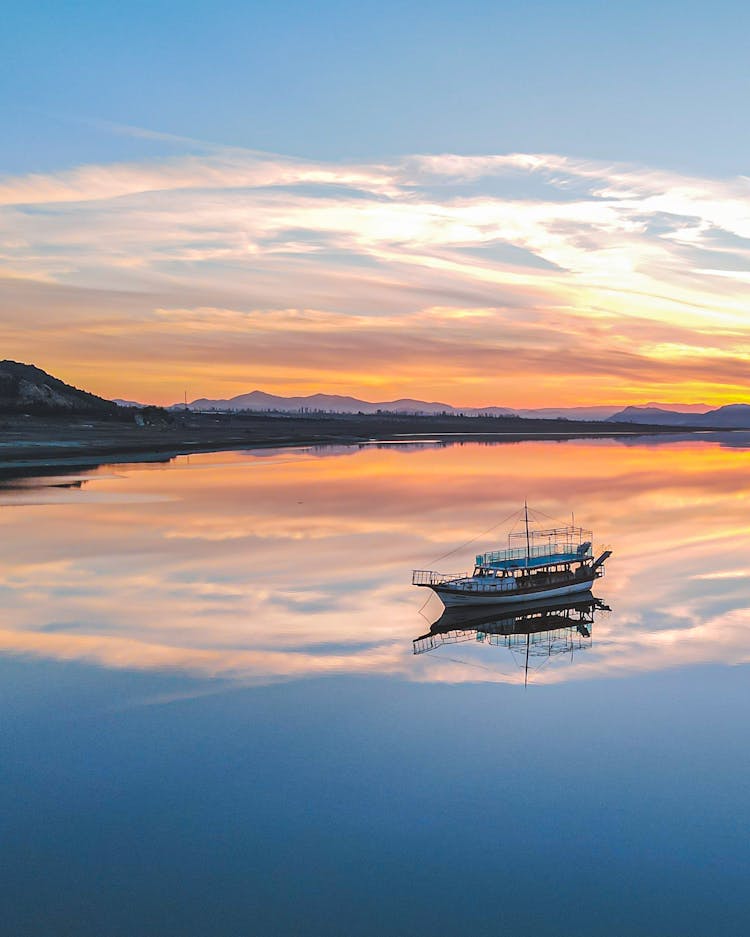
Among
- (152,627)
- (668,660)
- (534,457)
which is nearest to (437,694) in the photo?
(668,660)

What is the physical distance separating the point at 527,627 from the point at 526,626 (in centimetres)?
14

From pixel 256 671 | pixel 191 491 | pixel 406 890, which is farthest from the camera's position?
pixel 191 491

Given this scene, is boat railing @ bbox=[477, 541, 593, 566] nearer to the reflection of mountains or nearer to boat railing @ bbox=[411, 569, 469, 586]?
boat railing @ bbox=[411, 569, 469, 586]

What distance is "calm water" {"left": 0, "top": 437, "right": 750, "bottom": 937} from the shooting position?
12539mm

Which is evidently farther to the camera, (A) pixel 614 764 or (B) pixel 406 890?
(A) pixel 614 764

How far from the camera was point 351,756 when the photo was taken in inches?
685

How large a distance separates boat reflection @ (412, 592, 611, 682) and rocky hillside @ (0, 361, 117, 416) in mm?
135027

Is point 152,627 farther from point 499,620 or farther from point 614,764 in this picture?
point 614,764

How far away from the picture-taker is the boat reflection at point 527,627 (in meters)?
26.3

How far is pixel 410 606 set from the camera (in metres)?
30.6

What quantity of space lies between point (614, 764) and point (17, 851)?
1099 centimetres

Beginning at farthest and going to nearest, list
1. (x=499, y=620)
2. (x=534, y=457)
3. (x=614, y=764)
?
(x=534, y=457), (x=499, y=620), (x=614, y=764)

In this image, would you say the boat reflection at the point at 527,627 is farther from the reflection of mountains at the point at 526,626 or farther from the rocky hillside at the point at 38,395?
the rocky hillside at the point at 38,395

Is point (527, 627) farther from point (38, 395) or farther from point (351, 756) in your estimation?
point (38, 395)
